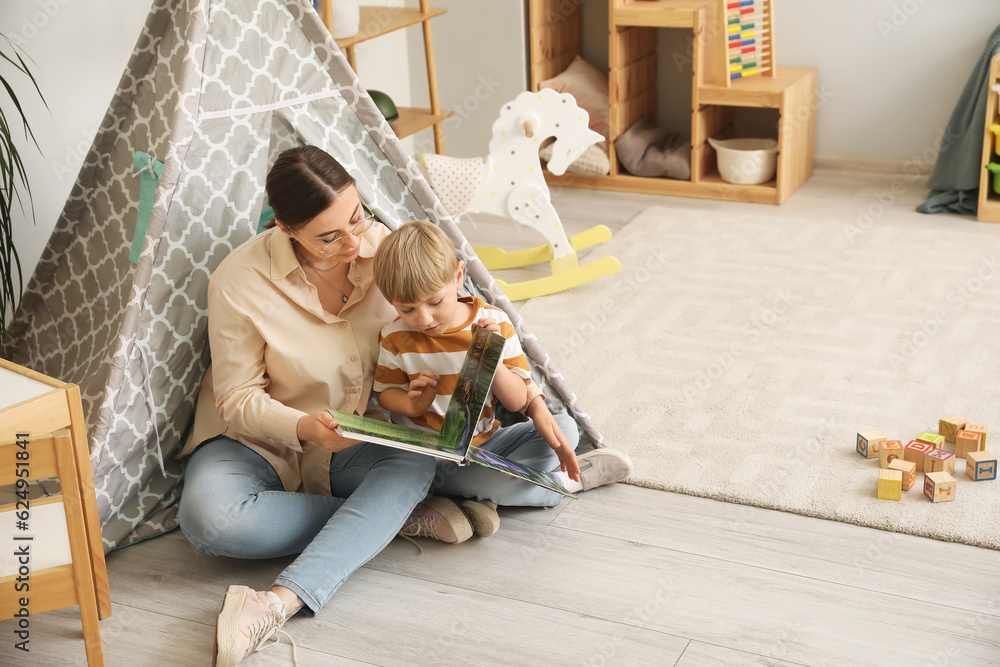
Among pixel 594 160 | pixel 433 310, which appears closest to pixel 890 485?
pixel 433 310

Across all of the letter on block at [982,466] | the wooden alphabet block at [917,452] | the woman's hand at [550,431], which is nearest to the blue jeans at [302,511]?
the woman's hand at [550,431]

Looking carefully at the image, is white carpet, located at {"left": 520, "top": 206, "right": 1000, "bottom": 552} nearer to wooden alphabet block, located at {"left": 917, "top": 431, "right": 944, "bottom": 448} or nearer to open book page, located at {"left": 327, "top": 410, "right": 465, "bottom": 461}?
wooden alphabet block, located at {"left": 917, "top": 431, "right": 944, "bottom": 448}

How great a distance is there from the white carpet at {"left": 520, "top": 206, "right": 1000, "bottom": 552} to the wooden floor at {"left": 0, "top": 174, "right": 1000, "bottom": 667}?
0.09 meters

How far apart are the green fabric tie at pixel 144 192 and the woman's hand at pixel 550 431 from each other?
30.7 inches

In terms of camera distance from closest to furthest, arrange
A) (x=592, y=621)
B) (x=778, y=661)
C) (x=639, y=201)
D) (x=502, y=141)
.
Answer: (x=778, y=661) → (x=592, y=621) → (x=502, y=141) → (x=639, y=201)

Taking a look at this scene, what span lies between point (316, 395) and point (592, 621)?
64 cm

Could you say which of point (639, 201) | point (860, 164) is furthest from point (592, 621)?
point (860, 164)

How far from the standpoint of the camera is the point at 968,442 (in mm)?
2031

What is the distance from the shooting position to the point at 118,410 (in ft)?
5.84

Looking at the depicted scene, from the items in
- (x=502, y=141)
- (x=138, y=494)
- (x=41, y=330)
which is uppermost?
(x=502, y=141)

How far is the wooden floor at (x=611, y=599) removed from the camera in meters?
1.56

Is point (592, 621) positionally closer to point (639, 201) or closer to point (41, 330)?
point (41, 330)

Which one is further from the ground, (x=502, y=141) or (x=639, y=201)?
(x=502, y=141)

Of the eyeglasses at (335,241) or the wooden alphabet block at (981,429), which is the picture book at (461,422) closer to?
the eyeglasses at (335,241)
